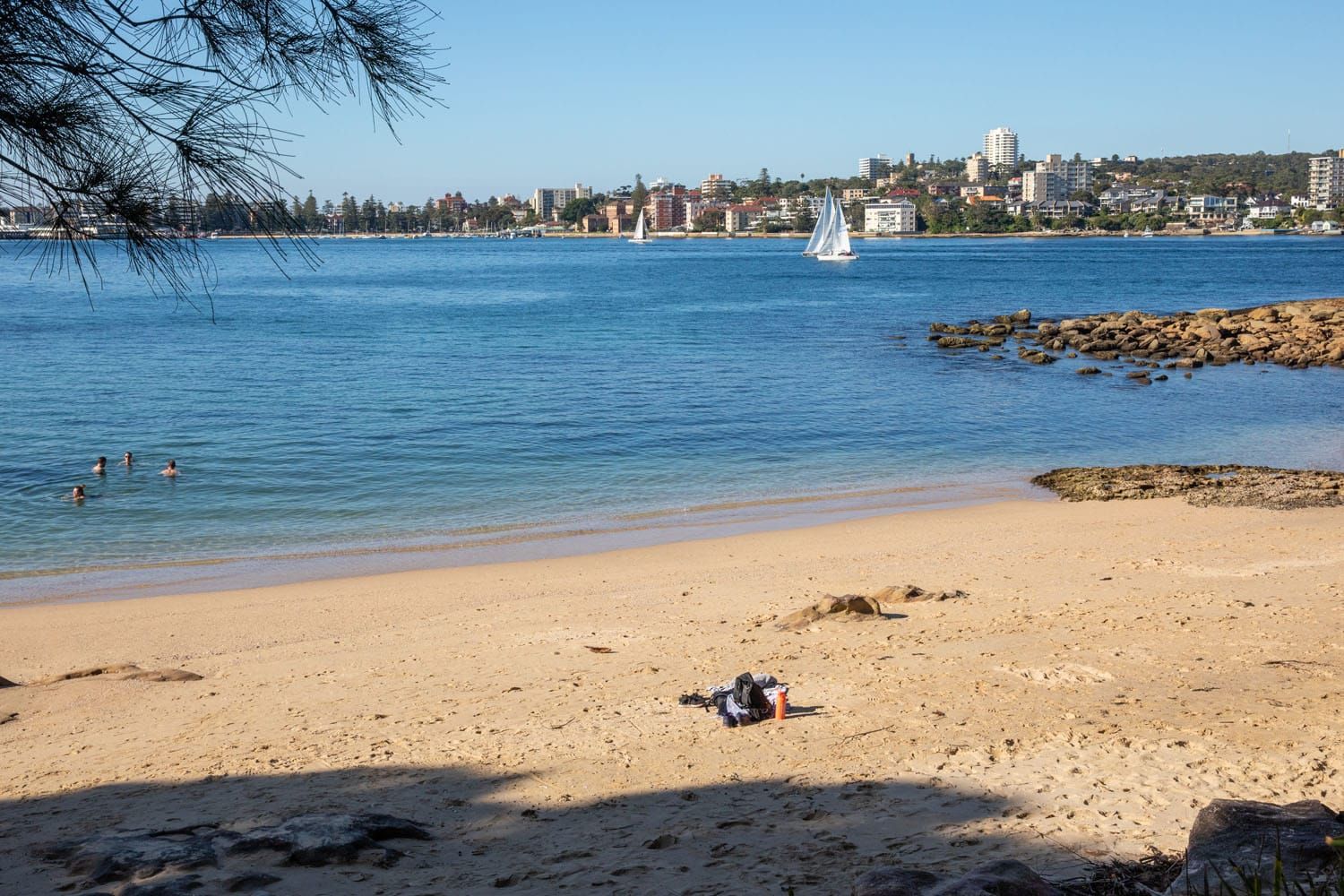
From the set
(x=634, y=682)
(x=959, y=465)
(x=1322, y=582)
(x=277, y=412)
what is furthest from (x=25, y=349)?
(x=1322, y=582)

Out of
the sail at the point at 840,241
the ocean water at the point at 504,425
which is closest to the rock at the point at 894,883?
the ocean water at the point at 504,425

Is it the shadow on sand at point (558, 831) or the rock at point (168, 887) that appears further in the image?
the shadow on sand at point (558, 831)

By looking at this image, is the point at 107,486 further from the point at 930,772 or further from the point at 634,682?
the point at 930,772

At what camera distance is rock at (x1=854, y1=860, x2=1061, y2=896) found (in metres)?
4.48

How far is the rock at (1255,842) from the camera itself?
14.4 feet

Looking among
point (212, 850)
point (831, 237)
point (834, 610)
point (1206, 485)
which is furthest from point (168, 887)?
point (831, 237)

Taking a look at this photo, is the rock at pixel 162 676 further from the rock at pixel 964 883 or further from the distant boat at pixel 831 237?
the distant boat at pixel 831 237

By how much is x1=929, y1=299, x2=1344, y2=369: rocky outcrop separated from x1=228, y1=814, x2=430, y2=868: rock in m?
36.1

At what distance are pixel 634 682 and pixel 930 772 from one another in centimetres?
295

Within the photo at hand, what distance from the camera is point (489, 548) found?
16.0m

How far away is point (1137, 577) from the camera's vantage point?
1261cm

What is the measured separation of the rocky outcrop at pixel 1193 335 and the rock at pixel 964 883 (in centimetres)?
3601

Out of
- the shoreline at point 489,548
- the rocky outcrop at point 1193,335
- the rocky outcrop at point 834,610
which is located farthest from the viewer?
the rocky outcrop at point 1193,335

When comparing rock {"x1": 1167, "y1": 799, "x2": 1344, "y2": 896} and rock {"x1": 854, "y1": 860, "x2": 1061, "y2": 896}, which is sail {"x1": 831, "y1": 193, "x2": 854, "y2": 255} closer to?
rock {"x1": 1167, "y1": 799, "x2": 1344, "y2": 896}
